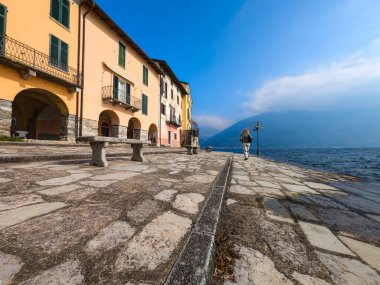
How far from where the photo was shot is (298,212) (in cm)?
182

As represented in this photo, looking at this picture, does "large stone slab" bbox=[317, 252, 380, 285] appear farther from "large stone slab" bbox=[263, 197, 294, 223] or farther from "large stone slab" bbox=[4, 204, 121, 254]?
"large stone slab" bbox=[4, 204, 121, 254]

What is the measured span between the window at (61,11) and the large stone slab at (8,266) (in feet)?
38.7

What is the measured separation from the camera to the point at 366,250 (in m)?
1.21

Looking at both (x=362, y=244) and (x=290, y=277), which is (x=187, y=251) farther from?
(x=362, y=244)

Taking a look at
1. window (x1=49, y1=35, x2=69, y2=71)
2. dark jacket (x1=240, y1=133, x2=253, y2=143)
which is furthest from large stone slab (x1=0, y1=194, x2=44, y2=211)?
window (x1=49, y1=35, x2=69, y2=71)

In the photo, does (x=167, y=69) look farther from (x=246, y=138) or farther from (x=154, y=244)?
(x=154, y=244)

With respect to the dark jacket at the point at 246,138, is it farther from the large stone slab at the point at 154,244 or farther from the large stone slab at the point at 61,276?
the large stone slab at the point at 61,276

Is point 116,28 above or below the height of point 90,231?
above

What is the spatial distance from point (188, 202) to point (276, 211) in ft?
3.13

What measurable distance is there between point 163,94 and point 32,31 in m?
12.1

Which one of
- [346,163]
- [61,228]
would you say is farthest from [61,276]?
[346,163]

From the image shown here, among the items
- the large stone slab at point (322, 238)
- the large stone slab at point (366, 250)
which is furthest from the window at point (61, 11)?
the large stone slab at point (366, 250)

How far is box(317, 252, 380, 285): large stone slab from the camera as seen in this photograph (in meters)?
0.92

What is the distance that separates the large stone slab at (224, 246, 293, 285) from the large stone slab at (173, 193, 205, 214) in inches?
23.5
